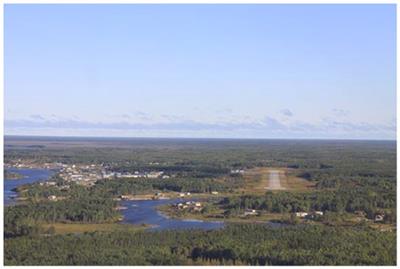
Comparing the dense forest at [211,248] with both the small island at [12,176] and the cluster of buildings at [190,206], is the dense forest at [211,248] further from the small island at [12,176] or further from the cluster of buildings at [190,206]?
the small island at [12,176]

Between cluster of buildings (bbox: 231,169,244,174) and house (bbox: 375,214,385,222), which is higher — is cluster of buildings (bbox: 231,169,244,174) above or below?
above

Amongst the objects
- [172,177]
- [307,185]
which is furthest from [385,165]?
[172,177]

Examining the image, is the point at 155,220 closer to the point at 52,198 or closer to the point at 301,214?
the point at 301,214

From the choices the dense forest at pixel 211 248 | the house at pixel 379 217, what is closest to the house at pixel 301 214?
the house at pixel 379 217

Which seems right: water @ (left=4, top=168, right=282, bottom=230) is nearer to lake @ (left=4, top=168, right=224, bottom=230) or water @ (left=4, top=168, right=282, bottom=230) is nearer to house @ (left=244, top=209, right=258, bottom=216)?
lake @ (left=4, top=168, right=224, bottom=230)

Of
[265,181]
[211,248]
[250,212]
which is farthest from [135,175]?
[211,248]

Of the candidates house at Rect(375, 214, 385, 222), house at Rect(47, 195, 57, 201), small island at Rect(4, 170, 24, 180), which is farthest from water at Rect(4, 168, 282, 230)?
house at Rect(375, 214, 385, 222)

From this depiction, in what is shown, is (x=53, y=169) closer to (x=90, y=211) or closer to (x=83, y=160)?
(x=83, y=160)
